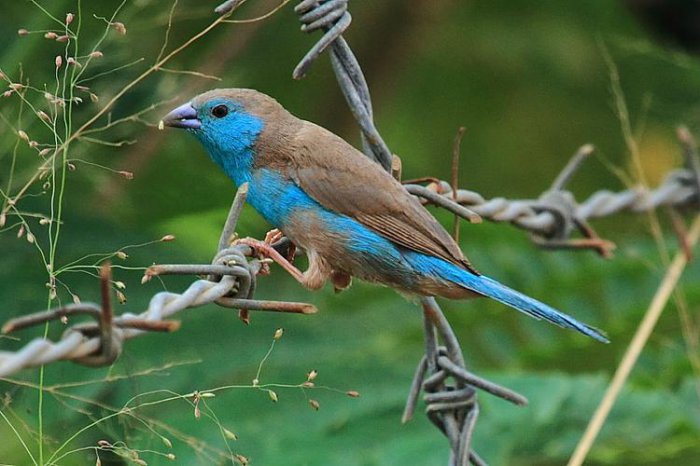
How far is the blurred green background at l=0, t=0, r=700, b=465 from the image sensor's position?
3285 millimetres

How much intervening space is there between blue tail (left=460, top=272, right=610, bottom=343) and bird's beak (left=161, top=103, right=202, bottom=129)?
710mm

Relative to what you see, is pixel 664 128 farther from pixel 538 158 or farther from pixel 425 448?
pixel 425 448

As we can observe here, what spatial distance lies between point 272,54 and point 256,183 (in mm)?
3447

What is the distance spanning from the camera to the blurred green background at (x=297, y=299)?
329 cm

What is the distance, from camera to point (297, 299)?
4324 mm

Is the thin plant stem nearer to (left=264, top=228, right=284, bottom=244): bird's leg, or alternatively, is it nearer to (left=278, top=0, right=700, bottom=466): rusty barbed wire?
(left=278, top=0, right=700, bottom=466): rusty barbed wire

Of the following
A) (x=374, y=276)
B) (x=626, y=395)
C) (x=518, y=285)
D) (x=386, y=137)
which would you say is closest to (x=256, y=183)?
(x=374, y=276)

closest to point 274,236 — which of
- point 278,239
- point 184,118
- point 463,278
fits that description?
point 278,239

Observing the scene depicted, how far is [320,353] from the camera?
12.6 feet

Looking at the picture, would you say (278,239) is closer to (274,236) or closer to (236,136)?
(274,236)

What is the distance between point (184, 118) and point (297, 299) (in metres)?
1.66

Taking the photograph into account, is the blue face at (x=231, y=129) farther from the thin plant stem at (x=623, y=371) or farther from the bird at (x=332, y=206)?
the thin plant stem at (x=623, y=371)

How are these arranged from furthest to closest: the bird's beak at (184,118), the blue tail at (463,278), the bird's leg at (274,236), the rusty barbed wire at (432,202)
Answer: the bird's leg at (274,236) < the bird's beak at (184,118) < the blue tail at (463,278) < the rusty barbed wire at (432,202)

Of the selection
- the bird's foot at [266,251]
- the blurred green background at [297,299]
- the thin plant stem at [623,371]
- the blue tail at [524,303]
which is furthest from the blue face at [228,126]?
the thin plant stem at [623,371]
